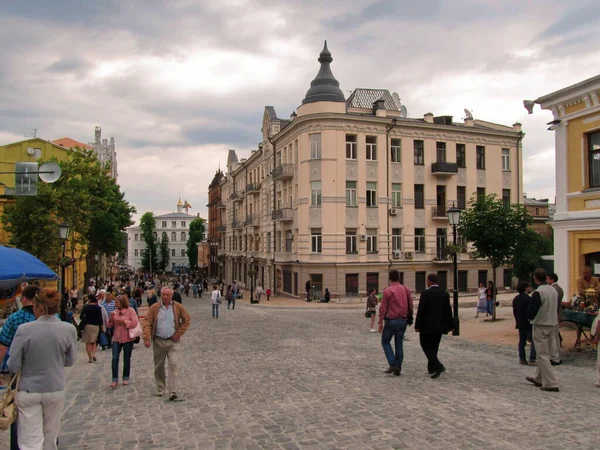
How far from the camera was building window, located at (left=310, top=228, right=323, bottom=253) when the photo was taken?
35625 mm

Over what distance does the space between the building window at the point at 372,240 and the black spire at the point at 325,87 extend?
9.63m

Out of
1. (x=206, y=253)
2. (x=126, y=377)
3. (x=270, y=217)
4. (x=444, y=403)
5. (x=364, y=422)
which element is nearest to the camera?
(x=364, y=422)

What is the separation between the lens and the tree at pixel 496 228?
813 inches

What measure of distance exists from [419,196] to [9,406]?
35.5m

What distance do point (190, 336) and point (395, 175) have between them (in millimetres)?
23916

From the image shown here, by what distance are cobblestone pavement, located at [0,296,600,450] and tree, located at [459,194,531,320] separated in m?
9.09

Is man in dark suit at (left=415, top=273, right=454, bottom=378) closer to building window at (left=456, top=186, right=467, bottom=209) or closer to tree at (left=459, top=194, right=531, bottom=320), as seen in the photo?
tree at (left=459, top=194, right=531, bottom=320)

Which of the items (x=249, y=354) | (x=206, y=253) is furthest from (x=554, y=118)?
(x=206, y=253)

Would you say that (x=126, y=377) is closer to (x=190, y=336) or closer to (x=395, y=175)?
(x=190, y=336)

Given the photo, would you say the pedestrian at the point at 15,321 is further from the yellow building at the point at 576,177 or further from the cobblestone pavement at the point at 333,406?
the yellow building at the point at 576,177

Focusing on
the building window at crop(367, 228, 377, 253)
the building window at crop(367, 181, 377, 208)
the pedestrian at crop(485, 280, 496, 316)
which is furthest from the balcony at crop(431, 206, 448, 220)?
the pedestrian at crop(485, 280, 496, 316)

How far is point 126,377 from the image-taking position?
30.9 feet

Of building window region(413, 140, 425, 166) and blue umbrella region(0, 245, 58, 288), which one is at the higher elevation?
building window region(413, 140, 425, 166)

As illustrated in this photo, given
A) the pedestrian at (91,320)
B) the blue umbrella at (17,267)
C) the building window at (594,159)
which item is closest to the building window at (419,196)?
the building window at (594,159)
